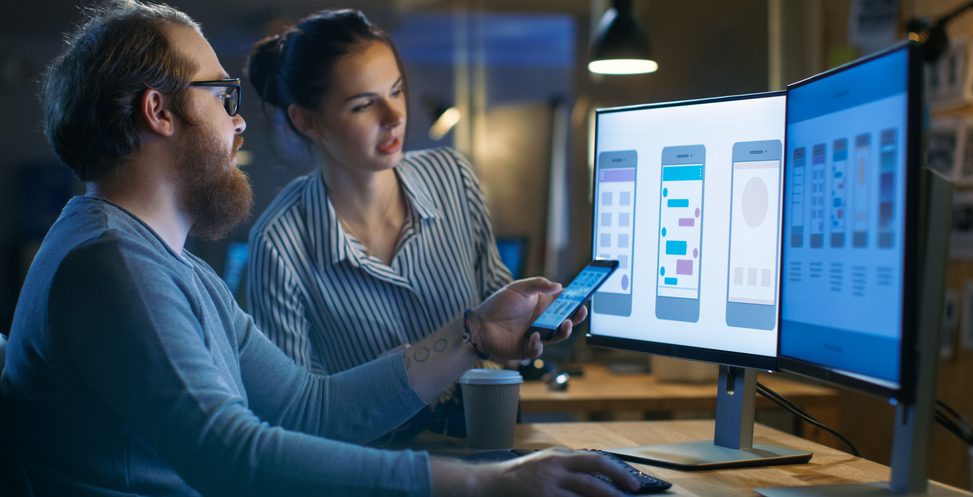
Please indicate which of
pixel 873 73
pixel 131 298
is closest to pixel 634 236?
pixel 873 73

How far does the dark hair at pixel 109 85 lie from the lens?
50.9 inches

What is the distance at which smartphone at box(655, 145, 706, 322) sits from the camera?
58.5 inches

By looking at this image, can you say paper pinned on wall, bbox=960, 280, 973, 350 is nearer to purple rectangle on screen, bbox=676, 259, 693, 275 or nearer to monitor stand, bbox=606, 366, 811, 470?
monitor stand, bbox=606, 366, 811, 470

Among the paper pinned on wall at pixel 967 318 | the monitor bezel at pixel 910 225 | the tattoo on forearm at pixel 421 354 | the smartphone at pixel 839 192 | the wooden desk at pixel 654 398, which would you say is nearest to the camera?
the monitor bezel at pixel 910 225

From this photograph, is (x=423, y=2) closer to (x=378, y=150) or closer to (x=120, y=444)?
(x=378, y=150)

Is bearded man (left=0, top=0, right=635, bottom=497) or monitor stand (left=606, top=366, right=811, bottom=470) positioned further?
monitor stand (left=606, top=366, right=811, bottom=470)

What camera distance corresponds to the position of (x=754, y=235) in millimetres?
1415

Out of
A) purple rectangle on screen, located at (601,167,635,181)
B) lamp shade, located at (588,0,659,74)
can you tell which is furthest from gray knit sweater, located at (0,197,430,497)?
lamp shade, located at (588,0,659,74)

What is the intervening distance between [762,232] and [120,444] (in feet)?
2.90

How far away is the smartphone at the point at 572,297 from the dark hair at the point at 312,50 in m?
0.71

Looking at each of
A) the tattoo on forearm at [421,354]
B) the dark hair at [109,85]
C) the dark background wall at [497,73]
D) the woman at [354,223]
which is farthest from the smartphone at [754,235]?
the dark background wall at [497,73]

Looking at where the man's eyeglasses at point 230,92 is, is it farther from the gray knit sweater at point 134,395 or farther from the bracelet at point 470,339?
the bracelet at point 470,339

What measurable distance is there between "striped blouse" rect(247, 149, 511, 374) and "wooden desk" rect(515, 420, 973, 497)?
31 centimetres

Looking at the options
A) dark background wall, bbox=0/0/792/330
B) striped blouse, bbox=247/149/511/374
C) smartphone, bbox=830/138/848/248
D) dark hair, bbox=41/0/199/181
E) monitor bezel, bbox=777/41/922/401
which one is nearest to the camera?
monitor bezel, bbox=777/41/922/401
